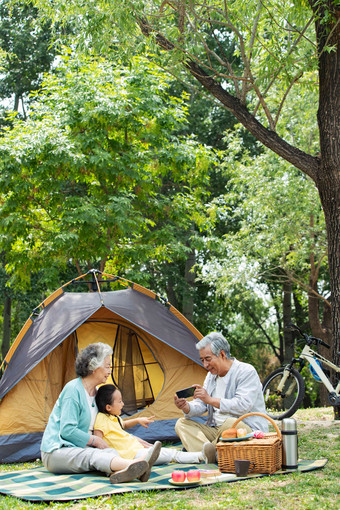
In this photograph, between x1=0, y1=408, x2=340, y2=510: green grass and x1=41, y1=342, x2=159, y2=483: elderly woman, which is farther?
x1=41, y1=342, x2=159, y2=483: elderly woman

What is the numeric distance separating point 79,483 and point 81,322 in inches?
77.5

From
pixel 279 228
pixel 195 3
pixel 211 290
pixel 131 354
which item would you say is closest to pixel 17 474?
pixel 131 354

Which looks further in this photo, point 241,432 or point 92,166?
point 92,166

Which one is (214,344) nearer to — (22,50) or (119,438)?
(119,438)

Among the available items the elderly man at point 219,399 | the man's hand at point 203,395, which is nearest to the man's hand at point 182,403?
the elderly man at point 219,399

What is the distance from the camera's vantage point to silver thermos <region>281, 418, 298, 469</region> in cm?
329

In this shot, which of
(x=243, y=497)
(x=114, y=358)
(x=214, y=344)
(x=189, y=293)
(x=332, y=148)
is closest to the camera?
(x=243, y=497)

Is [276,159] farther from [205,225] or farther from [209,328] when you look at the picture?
[209,328]

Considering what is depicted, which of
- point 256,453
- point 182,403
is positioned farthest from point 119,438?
point 256,453

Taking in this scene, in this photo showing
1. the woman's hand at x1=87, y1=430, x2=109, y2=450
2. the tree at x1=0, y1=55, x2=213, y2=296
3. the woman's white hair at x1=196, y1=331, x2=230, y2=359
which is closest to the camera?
the woman's hand at x1=87, y1=430, x2=109, y2=450

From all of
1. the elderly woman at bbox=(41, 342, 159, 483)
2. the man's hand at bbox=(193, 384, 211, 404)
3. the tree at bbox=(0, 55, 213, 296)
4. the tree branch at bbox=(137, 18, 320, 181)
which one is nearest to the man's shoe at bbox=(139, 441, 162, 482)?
the elderly woman at bbox=(41, 342, 159, 483)

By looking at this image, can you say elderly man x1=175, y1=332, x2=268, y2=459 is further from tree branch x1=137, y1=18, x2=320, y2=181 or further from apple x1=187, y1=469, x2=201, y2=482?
tree branch x1=137, y1=18, x2=320, y2=181

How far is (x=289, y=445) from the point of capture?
3312 mm

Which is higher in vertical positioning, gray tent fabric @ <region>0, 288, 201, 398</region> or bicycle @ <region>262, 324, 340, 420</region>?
gray tent fabric @ <region>0, 288, 201, 398</region>
